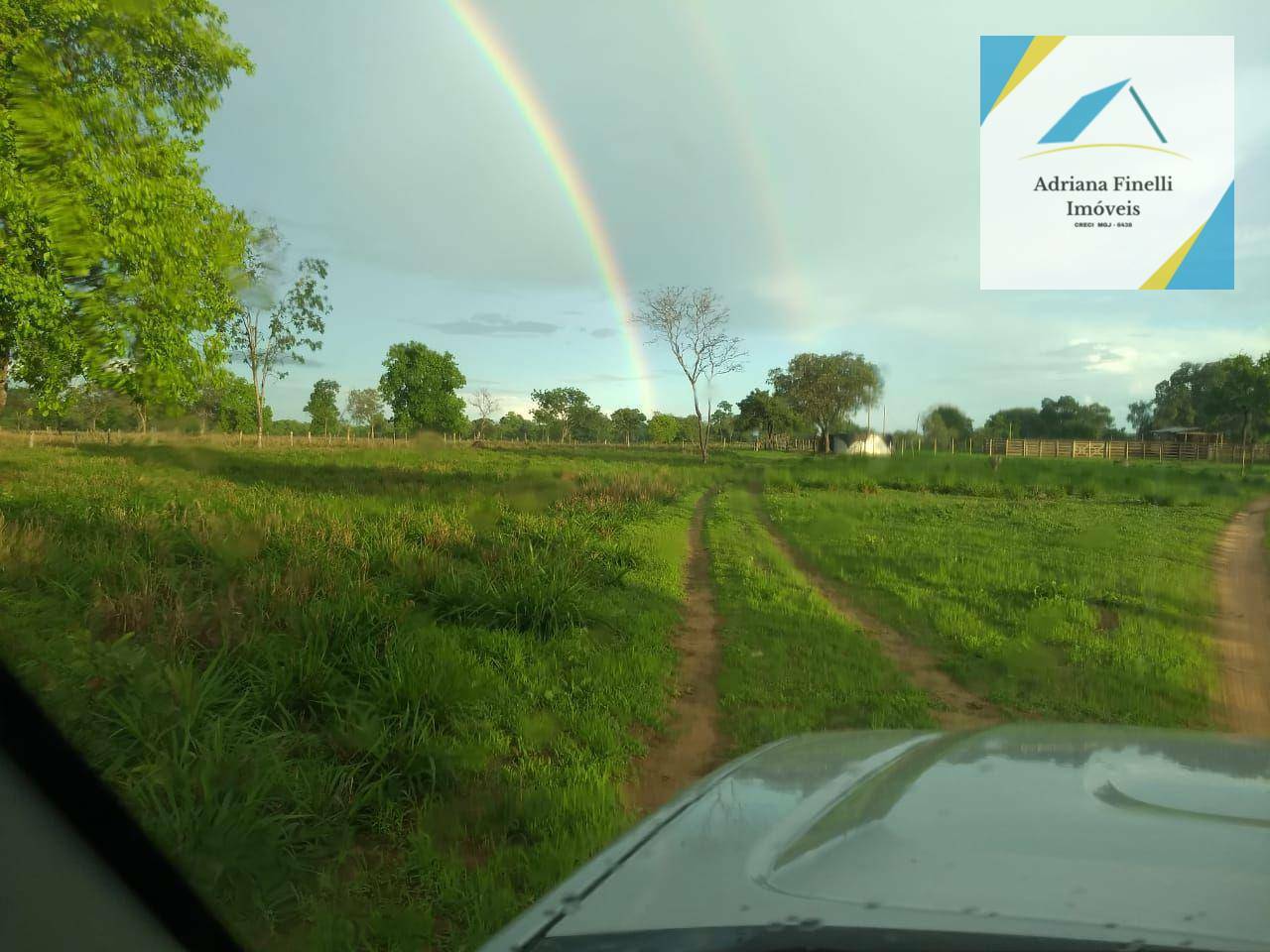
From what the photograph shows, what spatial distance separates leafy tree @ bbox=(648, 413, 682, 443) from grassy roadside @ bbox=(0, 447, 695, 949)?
73774mm

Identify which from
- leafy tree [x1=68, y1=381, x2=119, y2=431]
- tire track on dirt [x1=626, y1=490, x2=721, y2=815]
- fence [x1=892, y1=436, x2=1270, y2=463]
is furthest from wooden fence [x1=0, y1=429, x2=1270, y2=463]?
tire track on dirt [x1=626, y1=490, x2=721, y2=815]

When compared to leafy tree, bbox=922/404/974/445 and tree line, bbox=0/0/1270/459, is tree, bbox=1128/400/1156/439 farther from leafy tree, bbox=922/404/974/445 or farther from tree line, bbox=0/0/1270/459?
tree line, bbox=0/0/1270/459

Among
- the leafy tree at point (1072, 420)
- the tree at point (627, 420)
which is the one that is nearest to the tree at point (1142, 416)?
the leafy tree at point (1072, 420)

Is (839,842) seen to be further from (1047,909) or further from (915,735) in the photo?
(915,735)

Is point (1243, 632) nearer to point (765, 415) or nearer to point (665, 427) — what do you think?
point (765, 415)

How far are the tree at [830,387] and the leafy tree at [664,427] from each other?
24.4 metres

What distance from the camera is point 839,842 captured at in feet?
5.78

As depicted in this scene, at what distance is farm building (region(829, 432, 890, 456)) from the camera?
32.6 m

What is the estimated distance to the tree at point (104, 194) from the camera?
7773mm

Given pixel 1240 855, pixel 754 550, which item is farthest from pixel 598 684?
pixel 754 550

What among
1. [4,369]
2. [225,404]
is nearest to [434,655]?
[4,369]

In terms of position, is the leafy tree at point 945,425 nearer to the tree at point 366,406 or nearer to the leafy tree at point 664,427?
the tree at point 366,406

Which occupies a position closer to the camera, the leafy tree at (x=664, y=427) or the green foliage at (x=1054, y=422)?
the green foliage at (x=1054, y=422)

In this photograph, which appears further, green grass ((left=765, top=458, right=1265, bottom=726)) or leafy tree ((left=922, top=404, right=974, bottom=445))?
leafy tree ((left=922, top=404, right=974, bottom=445))
